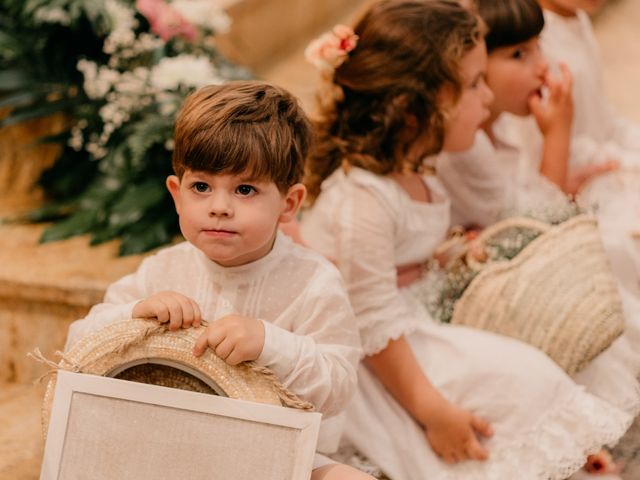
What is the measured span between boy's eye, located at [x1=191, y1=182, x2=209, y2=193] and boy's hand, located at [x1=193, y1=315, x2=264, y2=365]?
9.0 inches

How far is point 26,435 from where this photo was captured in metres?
2.23

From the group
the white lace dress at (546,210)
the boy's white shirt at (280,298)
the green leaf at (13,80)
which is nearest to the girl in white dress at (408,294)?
the white lace dress at (546,210)

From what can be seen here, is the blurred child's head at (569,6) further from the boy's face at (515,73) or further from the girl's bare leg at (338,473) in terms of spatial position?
the girl's bare leg at (338,473)

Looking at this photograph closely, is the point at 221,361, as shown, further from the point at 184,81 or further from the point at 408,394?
the point at 184,81

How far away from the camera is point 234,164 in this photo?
5.04 ft

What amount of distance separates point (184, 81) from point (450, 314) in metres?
0.99

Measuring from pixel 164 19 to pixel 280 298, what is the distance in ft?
4.29

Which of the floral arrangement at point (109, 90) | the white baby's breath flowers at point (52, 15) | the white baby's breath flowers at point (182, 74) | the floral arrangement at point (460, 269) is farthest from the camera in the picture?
the white baby's breath flowers at point (52, 15)

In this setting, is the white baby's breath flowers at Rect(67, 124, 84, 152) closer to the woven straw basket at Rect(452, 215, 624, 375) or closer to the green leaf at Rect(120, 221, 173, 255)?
the green leaf at Rect(120, 221, 173, 255)

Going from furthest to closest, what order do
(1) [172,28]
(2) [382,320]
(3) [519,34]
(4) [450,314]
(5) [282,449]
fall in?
(1) [172,28] < (3) [519,34] < (4) [450,314] < (2) [382,320] < (5) [282,449]

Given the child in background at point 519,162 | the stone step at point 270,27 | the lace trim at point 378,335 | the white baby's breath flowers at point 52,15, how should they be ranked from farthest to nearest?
the stone step at point 270,27 < the white baby's breath flowers at point 52,15 < the child in background at point 519,162 < the lace trim at point 378,335

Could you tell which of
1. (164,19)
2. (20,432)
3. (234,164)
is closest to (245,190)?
(234,164)

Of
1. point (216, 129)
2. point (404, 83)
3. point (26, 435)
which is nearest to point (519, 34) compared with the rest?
point (404, 83)

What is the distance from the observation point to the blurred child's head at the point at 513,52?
241 centimetres
